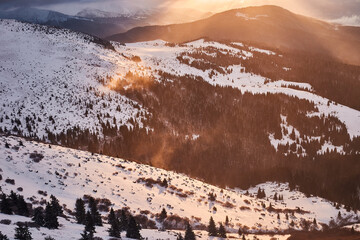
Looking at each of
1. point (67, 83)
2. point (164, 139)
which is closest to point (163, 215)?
point (164, 139)

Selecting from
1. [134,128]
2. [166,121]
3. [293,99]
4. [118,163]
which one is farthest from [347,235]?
[293,99]

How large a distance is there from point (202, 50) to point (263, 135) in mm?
91968

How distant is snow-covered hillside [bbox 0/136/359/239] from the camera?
33.4m

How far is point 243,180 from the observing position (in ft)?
232

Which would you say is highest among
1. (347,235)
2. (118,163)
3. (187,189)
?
(118,163)

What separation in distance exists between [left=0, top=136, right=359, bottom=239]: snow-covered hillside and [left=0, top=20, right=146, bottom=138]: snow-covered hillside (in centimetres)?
2197

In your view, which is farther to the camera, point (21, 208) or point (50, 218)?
point (21, 208)

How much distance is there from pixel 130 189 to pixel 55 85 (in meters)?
49.1

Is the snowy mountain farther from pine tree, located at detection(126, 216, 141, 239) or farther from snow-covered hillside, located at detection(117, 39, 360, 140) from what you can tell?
pine tree, located at detection(126, 216, 141, 239)

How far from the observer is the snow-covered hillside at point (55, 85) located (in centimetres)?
6266

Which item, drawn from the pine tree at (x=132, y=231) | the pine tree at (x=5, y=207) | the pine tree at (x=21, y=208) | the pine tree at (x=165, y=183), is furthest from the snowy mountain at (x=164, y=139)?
the pine tree at (x=132, y=231)

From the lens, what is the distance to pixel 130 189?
37656 millimetres

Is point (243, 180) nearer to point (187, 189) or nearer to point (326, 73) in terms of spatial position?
point (187, 189)

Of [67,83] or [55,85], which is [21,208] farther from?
[67,83]
